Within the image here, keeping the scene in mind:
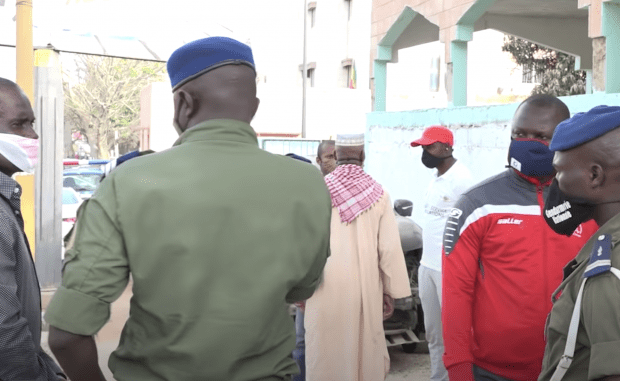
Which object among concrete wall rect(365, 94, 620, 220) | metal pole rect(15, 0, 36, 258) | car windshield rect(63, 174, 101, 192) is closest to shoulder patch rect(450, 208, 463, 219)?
concrete wall rect(365, 94, 620, 220)

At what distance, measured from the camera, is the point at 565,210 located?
92.8 inches

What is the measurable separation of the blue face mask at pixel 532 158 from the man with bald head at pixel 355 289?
163cm

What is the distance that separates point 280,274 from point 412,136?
1054cm

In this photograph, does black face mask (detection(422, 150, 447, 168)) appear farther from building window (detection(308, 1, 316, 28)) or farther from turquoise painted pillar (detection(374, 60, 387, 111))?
building window (detection(308, 1, 316, 28))

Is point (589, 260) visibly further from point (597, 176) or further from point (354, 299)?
point (354, 299)

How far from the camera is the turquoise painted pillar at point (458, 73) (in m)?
12.2

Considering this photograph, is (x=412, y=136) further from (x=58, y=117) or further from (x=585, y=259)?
(x=585, y=259)

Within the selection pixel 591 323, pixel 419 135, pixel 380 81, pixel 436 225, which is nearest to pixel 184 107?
pixel 591 323

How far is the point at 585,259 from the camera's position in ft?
7.06

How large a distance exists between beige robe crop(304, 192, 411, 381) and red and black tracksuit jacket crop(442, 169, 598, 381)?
1493mm

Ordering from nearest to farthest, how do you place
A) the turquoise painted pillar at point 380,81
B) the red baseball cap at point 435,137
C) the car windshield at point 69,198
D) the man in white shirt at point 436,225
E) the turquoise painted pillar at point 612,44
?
1. the man in white shirt at point 436,225
2. the red baseball cap at point 435,137
3. the turquoise painted pillar at point 612,44
4. the car windshield at point 69,198
5. the turquoise painted pillar at point 380,81

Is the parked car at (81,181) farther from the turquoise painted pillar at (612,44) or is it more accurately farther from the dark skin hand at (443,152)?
the dark skin hand at (443,152)

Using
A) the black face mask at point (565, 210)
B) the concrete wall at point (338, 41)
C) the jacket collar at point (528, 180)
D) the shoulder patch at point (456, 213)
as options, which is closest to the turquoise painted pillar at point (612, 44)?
the jacket collar at point (528, 180)

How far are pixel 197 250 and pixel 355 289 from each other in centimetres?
282
